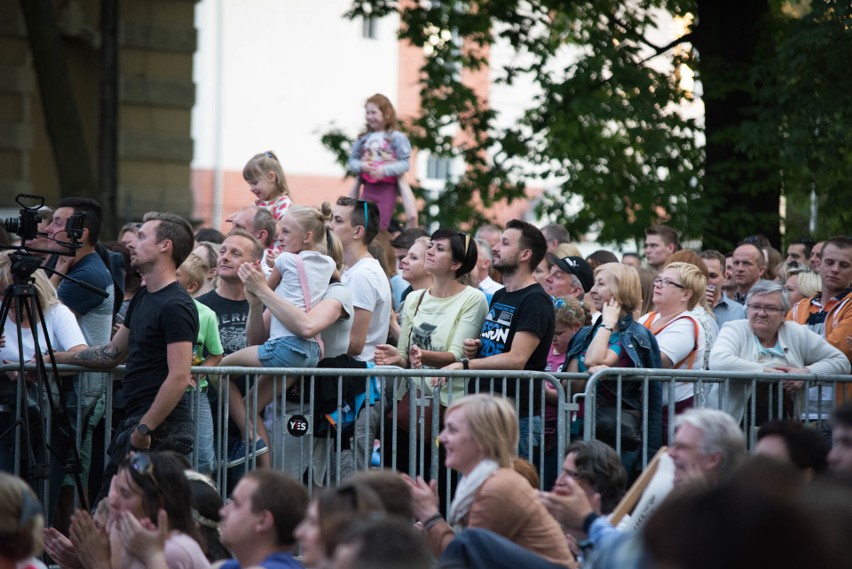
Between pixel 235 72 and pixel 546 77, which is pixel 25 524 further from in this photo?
pixel 235 72

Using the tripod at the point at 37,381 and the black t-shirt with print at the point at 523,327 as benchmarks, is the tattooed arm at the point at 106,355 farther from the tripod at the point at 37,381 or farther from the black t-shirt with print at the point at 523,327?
the black t-shirt with print at the point at 523,327

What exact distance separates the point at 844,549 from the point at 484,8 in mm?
14947

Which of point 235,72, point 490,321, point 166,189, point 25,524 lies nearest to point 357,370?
point 490,321

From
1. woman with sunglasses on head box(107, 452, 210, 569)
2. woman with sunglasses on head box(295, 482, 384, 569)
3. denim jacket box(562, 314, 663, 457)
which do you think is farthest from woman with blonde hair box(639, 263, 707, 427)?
woman with sunglasses on head box(295, 482, 384, 569)

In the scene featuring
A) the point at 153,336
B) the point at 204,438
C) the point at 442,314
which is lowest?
the point at 204,438

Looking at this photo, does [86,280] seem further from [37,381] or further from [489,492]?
[489,492]

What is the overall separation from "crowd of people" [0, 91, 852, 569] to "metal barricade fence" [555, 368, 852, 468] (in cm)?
2

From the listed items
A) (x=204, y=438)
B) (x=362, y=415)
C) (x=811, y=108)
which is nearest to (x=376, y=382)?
(x=362, y=415)

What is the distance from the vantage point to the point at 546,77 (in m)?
16.2

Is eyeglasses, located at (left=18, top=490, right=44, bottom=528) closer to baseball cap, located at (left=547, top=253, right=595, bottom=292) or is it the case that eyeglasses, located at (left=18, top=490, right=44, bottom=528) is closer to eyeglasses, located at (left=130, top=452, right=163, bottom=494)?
eyeglasses, located at (left=130, top=452, right=163, bottom=494)

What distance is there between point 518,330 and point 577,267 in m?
1.92

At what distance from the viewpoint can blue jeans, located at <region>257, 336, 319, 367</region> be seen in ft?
25.7

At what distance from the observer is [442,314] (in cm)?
836

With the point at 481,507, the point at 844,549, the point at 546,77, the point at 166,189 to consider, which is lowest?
the point at 481,507
